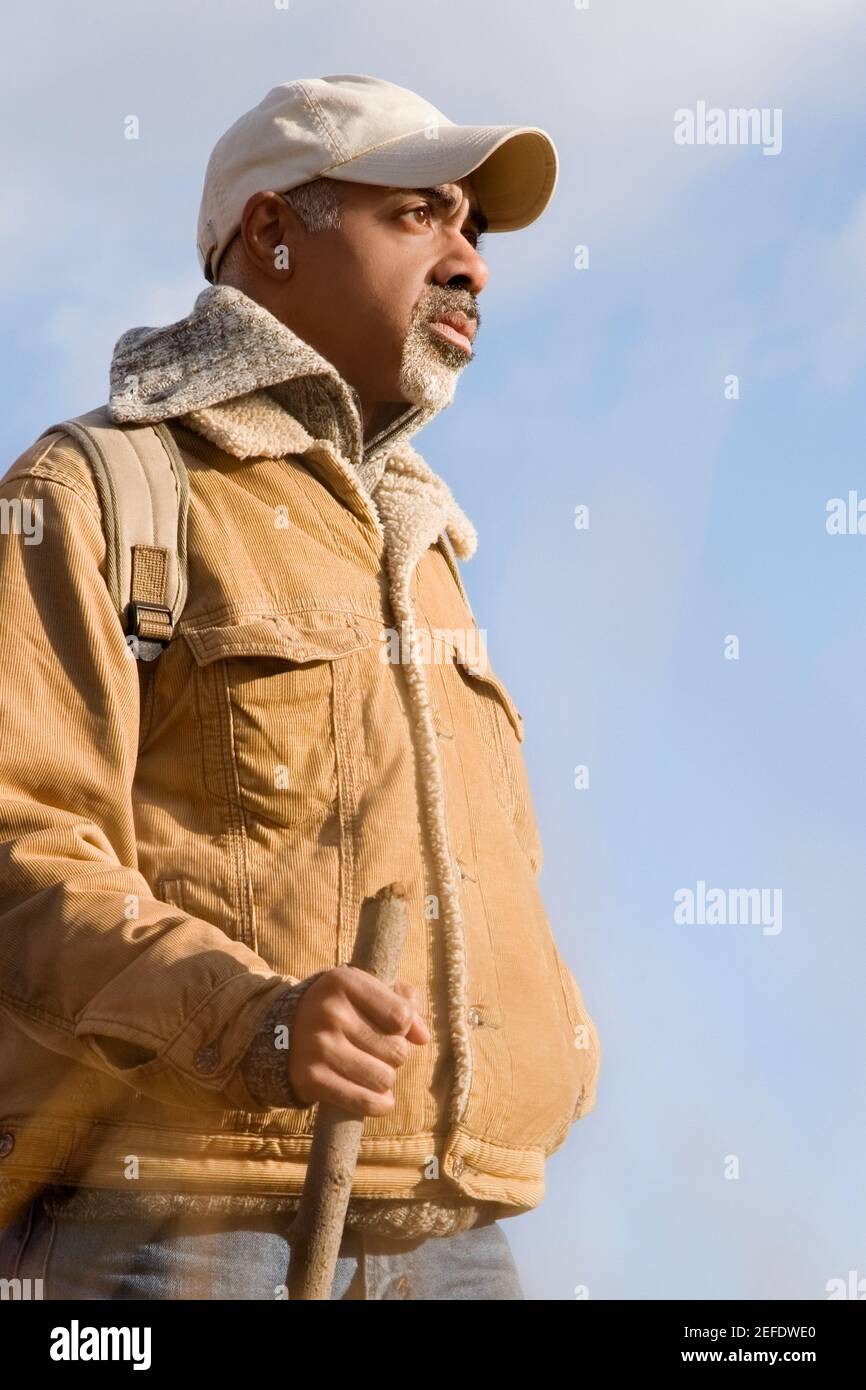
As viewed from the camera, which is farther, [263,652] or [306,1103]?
[263,652]

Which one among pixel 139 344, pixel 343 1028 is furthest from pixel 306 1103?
pixel 139 344

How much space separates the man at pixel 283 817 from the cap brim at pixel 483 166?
0.01 metres

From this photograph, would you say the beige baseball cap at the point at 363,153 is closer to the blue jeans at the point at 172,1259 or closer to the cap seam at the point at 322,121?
the cap seam at the point at 322,121

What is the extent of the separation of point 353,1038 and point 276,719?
83 cm

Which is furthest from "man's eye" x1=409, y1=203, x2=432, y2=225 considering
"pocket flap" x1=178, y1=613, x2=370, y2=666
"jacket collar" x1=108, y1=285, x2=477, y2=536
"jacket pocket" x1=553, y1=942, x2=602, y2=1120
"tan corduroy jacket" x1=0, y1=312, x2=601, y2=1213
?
"jacket pocket" x1=553, y1=942, x2=602, y2=1120

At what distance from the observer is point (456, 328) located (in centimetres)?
412

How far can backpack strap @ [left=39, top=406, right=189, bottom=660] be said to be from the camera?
A: 342 centimetres

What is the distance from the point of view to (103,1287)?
3.15 meters

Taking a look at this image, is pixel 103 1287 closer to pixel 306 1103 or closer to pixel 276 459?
pixel 306 1103

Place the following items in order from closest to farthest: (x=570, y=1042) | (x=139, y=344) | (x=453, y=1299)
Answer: (x=453, y=1299), (x=570, y=1042), (x=139, y=344)

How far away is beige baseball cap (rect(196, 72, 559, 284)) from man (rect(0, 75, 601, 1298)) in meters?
0.01

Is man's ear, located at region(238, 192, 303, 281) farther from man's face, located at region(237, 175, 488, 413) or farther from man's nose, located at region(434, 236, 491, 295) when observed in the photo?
man's nose, located at region(434, 236, 491, 295)

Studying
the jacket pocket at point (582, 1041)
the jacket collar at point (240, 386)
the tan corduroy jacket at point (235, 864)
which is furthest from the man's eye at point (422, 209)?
the jacket pocket at point (582, 1041)

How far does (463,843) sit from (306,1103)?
83 centimetres
